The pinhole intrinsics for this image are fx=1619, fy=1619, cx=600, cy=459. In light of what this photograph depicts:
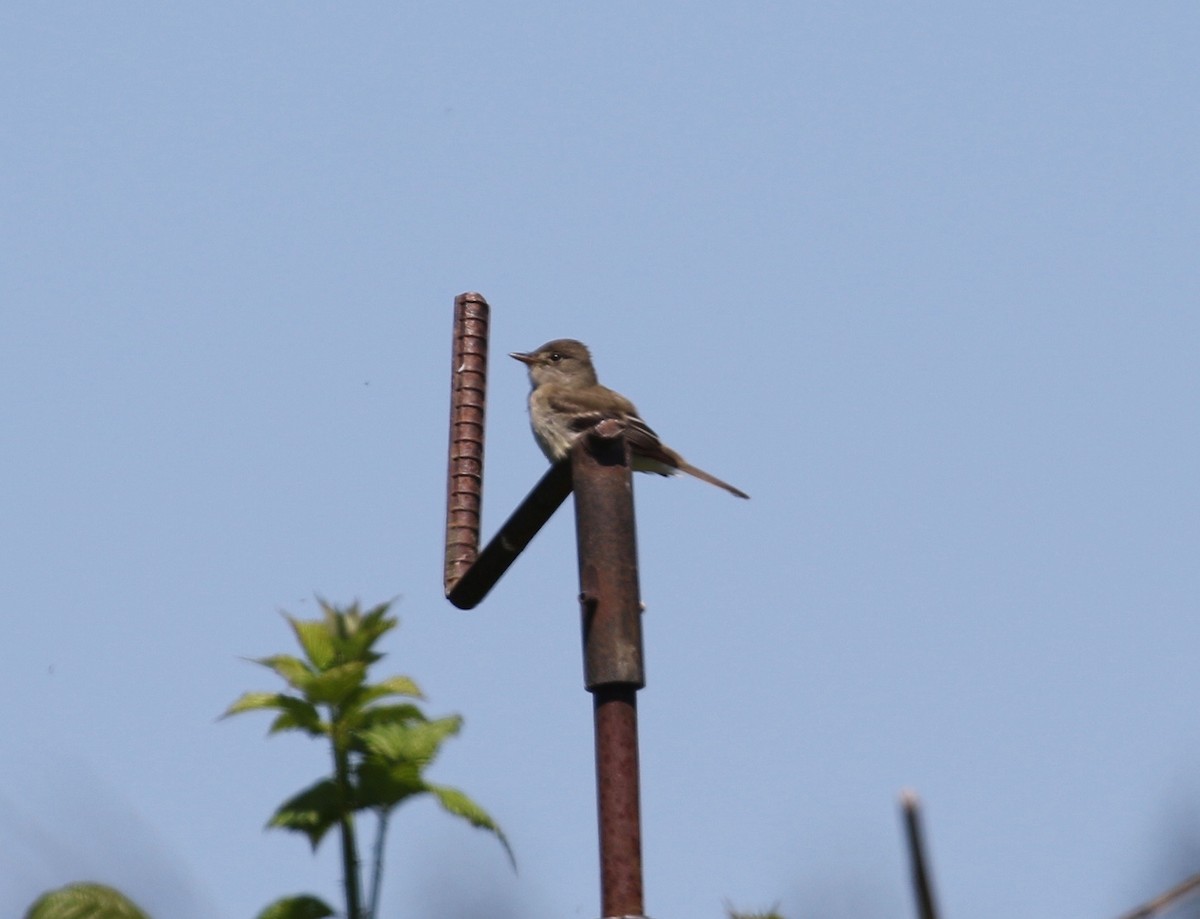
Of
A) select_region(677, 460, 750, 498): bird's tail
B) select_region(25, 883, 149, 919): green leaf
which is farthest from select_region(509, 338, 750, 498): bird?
select_region(25, 883, 149, 919): green leaf

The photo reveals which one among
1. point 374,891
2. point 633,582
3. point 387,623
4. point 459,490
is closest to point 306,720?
point 387,623

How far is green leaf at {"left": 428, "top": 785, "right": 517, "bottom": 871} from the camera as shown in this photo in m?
4.49

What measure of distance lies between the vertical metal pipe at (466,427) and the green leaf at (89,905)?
3.71 m

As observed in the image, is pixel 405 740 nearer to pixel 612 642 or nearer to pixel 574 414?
pixel 612 642

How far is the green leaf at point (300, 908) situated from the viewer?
164 inches

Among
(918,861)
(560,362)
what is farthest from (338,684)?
(560,362)

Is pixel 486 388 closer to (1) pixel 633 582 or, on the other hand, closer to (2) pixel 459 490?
(2) pixel 459 490

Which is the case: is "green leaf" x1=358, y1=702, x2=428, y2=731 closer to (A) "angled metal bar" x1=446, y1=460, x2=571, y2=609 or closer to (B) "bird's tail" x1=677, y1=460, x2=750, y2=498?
(A) "angled metal bar" x1=446, y1=460, x2=571, y2=609

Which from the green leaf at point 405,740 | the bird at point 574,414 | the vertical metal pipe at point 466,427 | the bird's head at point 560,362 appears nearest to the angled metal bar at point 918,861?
the green leaf at point 405,740

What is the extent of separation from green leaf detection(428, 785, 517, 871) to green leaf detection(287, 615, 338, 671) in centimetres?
50

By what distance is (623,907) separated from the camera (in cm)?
466

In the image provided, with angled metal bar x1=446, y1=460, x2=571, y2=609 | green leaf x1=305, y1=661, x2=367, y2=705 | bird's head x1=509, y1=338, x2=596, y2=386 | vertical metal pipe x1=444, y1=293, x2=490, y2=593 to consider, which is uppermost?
bird's head x1=509, y1=338, x2=596, y2=386

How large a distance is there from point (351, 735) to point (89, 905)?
1.17m

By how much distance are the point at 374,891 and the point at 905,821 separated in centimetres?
286
